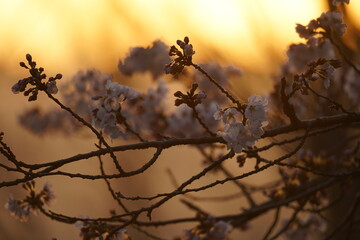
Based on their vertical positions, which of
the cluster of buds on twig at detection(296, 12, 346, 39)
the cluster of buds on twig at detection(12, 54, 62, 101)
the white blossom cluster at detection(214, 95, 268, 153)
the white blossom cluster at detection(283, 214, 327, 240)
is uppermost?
the white blossom cluster at detection(283, 214, 327, 240)

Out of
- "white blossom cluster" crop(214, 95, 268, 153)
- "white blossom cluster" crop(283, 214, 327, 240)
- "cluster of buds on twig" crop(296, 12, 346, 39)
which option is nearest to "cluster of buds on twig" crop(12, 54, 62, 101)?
"white blossom cluster" crop(214, 95, 268, 153)

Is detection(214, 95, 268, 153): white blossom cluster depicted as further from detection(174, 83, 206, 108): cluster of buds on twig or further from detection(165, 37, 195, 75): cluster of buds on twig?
detection(165, 37, 195, 75): cluster of buds on twig

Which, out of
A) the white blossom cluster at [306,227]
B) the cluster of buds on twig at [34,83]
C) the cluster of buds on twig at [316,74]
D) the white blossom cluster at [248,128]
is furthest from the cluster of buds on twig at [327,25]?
the white blossom cluster at [306,227]

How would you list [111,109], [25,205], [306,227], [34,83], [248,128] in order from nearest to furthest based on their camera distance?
[248,128]
[34,83]
[111,109]
[25,205]
[306,227]

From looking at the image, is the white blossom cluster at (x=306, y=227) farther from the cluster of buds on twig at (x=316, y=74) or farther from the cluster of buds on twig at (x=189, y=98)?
the cluster of buds on twig at (x=189, y=98)

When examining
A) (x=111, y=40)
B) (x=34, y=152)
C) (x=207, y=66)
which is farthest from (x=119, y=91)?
(x=34, y=152)

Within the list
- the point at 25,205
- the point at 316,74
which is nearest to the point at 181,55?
the point at 316,74

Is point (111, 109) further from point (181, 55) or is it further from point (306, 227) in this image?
point (306, 227)

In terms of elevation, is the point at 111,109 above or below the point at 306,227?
below
